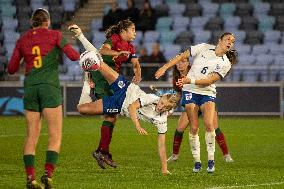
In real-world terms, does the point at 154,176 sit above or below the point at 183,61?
below

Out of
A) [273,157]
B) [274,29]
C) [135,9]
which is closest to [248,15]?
[274,29]

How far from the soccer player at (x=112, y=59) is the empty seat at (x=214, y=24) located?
1611cm

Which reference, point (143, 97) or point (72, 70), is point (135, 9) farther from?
point (143, 97)

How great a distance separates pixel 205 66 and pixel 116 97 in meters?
1.43

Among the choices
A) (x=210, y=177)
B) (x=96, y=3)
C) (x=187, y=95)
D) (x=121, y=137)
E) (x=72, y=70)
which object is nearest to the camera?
(x=210, y=177)

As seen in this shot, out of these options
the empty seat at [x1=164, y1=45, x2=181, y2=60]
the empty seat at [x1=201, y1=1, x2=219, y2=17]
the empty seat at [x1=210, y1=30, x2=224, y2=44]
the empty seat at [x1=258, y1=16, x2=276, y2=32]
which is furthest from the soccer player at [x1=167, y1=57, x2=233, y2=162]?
the empty seat at [x1=201, y1=1, x2=219, y2=17]

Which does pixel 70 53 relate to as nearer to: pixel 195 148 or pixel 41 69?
pixel 41 69

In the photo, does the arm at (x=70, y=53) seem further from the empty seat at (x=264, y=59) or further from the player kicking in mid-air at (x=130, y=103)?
the empty seat at (x=264, y=59)

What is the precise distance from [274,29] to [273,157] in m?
15.1

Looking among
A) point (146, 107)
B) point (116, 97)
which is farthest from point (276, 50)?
point (146, 107)

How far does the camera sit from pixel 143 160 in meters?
16.5

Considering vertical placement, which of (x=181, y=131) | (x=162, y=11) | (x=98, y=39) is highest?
(x=162, y=11)

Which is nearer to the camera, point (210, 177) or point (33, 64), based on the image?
point (33, 64)

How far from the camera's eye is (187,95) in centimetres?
1506
